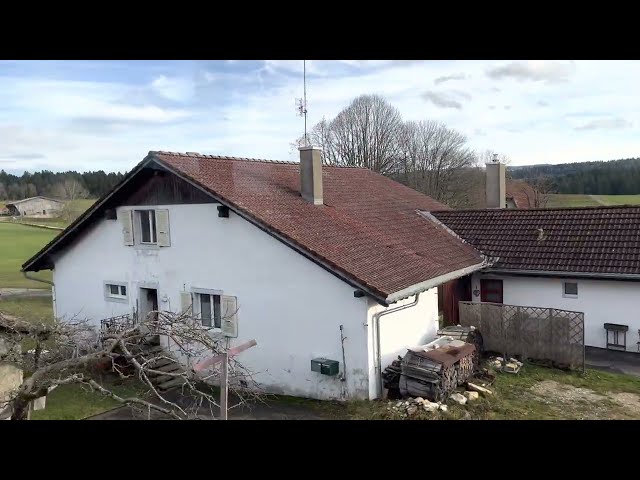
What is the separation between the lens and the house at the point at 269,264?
10.6 m

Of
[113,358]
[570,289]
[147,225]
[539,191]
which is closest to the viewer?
[113,358]

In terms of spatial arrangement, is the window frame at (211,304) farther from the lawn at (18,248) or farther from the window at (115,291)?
the lawn at (18,248)

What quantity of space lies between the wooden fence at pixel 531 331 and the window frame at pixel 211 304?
6062 mm

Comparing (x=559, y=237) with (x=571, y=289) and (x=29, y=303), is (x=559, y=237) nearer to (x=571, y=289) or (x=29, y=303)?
(x=571, y=289)

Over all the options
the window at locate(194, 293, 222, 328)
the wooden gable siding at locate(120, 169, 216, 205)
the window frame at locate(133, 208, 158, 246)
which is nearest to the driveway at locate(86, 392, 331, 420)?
the window at locate(194, 293, 222, 328)

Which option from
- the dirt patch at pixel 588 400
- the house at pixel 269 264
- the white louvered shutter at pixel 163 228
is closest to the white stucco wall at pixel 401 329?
the house at pixel 269 264

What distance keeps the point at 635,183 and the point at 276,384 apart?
144ft

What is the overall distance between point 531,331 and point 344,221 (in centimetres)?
527

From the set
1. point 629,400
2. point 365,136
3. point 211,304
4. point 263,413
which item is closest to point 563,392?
point 629,400

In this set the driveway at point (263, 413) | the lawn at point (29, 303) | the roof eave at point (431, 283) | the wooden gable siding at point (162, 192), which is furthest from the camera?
the lawn at point (29, 303)

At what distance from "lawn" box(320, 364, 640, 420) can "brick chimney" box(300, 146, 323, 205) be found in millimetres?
5871

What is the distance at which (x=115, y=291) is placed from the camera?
1506cm
